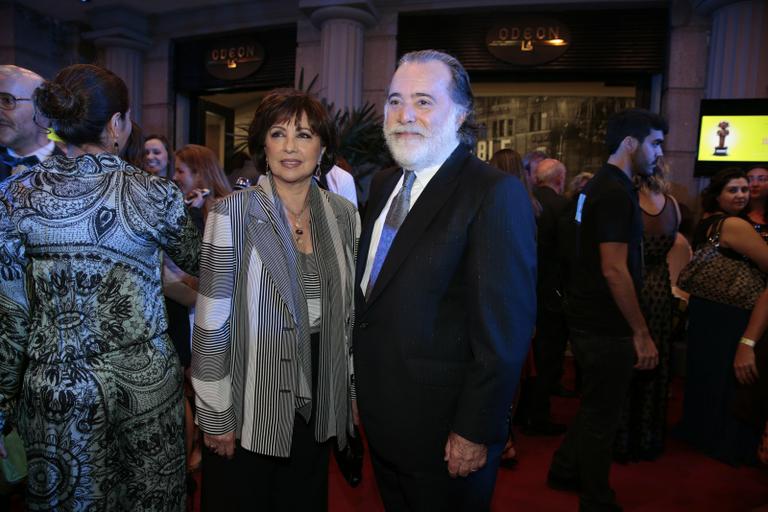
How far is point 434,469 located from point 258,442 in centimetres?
51

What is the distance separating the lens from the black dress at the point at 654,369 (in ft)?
9.59

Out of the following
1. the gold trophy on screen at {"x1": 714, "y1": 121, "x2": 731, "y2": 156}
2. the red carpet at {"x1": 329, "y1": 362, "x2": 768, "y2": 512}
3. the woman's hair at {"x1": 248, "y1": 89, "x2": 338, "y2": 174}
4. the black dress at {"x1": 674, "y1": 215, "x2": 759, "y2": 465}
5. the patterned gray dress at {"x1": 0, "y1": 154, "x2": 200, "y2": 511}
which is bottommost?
the red carpet at {"x1": 329, "y1": 362, "x2": 768, "y2": 512}

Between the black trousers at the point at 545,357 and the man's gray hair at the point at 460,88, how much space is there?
243 centimetres

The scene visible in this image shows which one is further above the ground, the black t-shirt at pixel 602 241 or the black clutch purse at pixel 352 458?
the black t-shirt at pixel 602 241

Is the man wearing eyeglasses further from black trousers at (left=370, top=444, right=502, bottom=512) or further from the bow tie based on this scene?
black trousers at (left=370, top=444, right=502, bottom=512)

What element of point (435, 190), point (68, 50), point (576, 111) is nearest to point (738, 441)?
point (435, 190)

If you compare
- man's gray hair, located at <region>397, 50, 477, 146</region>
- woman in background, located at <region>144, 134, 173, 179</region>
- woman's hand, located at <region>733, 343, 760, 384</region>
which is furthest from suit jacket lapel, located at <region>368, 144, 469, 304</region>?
woman in background, located at <region>144, 134, 173, 179</region>

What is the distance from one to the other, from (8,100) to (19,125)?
0.31 ft

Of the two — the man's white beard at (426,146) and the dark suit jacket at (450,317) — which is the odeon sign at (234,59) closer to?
the man's white beard at (426,146)

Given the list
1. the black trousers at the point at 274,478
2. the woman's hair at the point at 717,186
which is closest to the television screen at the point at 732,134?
the woman's hair at the point at 717,186

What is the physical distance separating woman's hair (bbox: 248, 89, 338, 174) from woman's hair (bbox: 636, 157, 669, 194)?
1766mm

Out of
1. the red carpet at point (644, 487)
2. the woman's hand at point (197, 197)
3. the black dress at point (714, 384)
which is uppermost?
the woman's hand at point (197, 197)

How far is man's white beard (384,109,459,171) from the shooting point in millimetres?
1449

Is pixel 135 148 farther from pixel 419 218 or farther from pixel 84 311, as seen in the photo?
pixel 419 218
